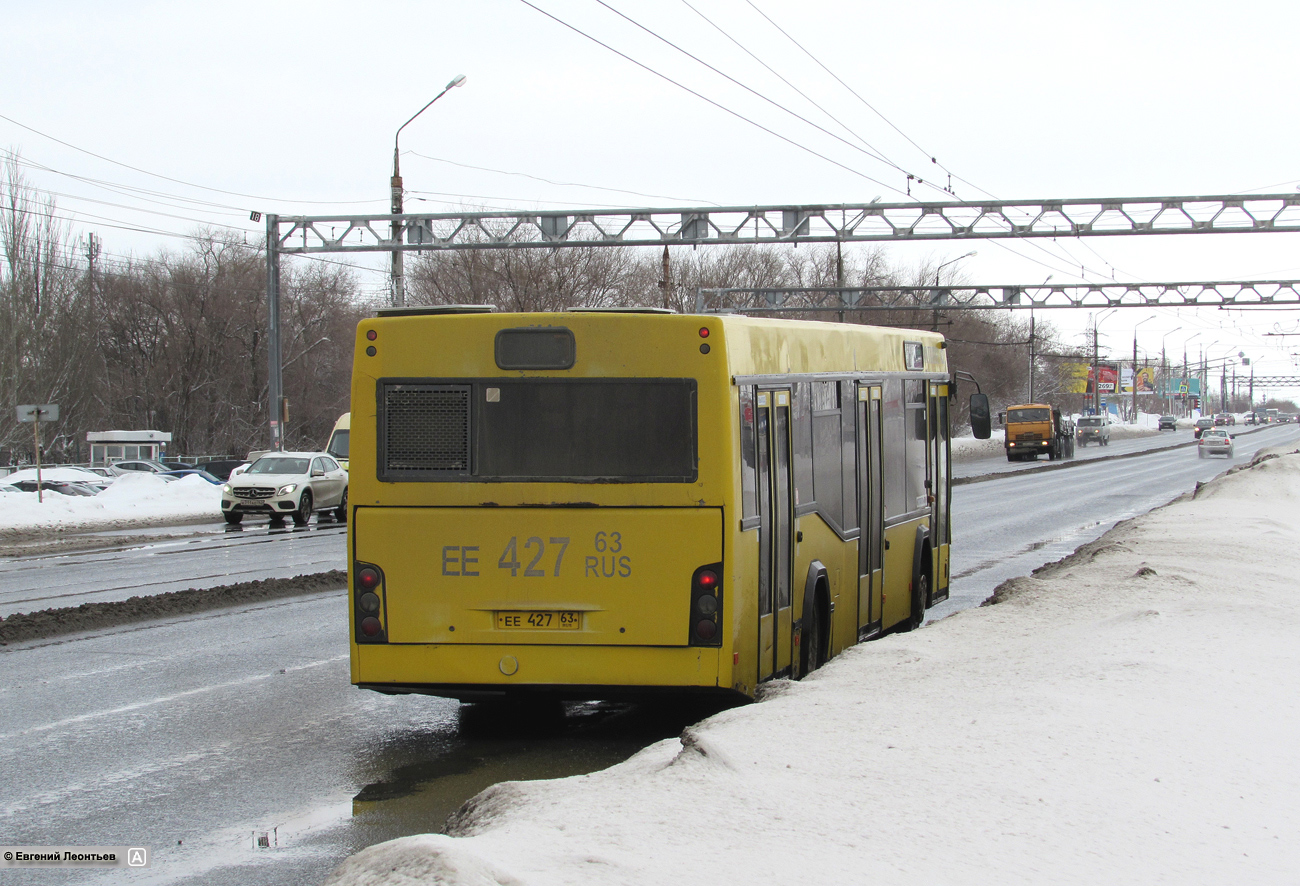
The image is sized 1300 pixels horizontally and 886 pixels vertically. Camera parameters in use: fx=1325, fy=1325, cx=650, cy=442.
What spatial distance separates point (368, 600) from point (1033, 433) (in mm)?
61689

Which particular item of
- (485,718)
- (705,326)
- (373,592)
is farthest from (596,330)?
(485,718)

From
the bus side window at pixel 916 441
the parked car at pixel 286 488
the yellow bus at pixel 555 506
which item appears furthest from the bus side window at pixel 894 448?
the parked car at pixel 286 488

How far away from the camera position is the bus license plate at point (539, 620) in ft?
23.6

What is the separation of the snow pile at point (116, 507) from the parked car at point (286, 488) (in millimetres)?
2414

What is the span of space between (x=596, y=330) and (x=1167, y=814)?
3852mm

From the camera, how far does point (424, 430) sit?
24.2 feet

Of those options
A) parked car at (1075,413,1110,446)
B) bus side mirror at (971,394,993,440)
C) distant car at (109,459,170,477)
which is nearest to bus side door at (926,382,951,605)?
bus side mirror at (971,394,993,440)

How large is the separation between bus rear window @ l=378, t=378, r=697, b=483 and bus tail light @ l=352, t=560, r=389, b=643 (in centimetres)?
53

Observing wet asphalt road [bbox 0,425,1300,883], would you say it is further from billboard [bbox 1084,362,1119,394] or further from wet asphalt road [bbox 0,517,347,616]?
billboard [bbox 1084,362,1119,394]

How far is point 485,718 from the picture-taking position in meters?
8.46

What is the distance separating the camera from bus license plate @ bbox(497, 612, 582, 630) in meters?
7.21

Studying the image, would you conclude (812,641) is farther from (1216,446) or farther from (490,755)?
(1216,446)

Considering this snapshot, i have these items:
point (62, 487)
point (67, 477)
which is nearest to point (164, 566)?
point (62, 487)

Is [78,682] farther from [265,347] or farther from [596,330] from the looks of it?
[265,347]
